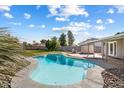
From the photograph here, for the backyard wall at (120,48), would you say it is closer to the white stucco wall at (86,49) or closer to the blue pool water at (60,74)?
the blue pool water at (60,74)

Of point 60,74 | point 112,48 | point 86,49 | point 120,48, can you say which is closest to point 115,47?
point 112,48

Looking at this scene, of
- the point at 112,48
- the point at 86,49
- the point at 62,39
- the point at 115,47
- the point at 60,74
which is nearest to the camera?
the point at 60,74

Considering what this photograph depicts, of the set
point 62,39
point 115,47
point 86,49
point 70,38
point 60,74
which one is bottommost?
point 60,74

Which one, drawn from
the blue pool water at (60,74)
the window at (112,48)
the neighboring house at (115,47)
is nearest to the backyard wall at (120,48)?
the neighboring house at (115,47)

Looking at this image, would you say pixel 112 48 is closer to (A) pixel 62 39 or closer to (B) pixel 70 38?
(B) pixel 70 38

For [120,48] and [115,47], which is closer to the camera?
[120,48]

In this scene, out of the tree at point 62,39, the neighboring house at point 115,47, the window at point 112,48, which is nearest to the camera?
the neighboring house at point 115,47

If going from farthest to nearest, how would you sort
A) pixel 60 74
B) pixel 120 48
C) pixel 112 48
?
pixel 112 48, pixel 120 48, pixel 60 74

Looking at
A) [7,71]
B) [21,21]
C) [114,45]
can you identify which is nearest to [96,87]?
[7,71]

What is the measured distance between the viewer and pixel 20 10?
22.3m

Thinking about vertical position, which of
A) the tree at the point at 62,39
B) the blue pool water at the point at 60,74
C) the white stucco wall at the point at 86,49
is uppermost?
the tree at the point at 62,39

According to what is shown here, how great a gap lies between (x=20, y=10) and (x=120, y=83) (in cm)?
1776

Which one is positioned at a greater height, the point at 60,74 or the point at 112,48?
the point at 112,48
